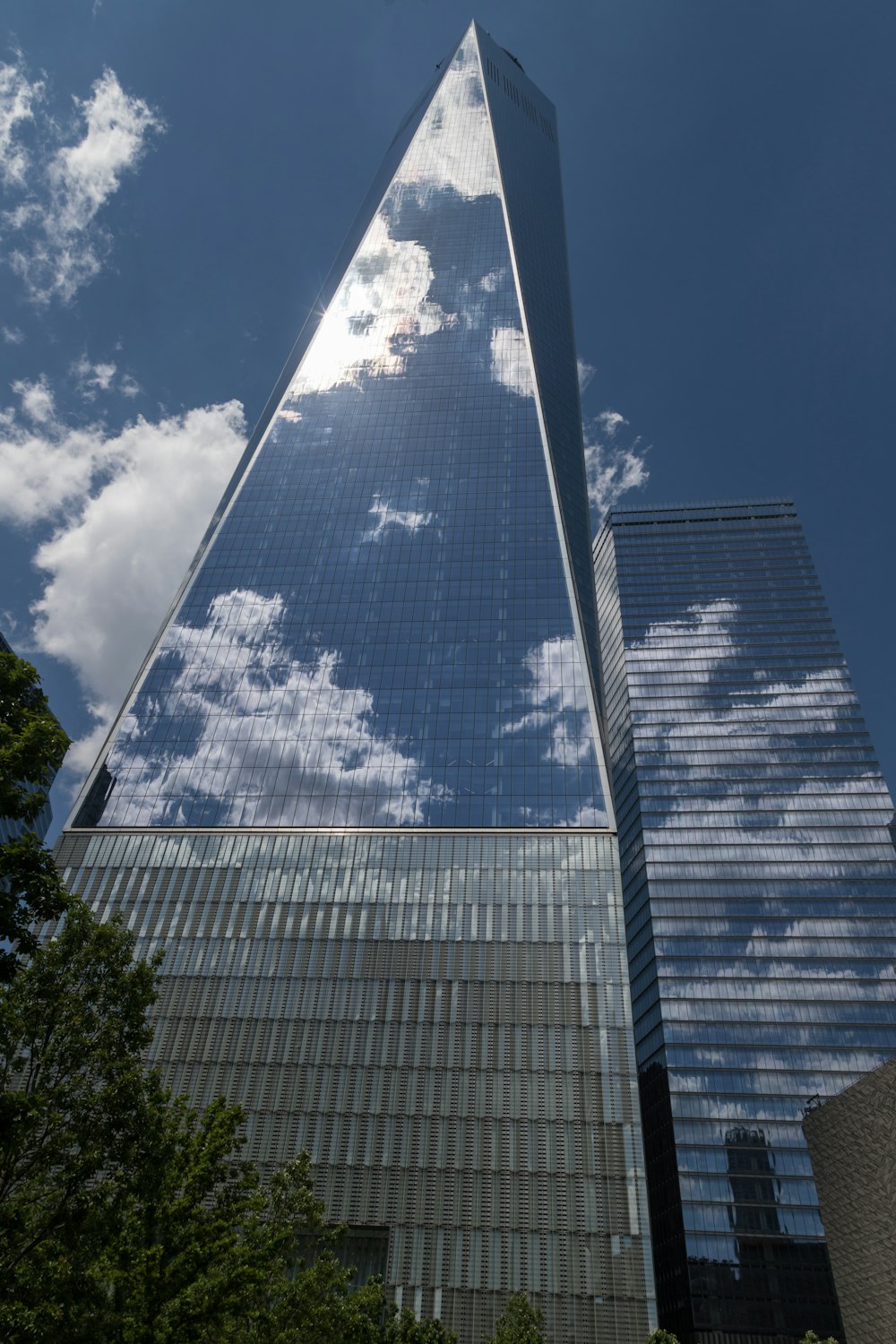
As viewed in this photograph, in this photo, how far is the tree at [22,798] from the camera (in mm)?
14844

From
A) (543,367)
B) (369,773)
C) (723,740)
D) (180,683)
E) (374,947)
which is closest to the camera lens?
(374,947)

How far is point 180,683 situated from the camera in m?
76.5

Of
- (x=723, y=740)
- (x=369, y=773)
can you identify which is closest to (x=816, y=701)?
(x=723, y=740)

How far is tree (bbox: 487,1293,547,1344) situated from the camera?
3500 centimetres

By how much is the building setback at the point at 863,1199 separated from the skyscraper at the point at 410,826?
10.1 meters

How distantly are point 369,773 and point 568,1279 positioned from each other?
35.8 m

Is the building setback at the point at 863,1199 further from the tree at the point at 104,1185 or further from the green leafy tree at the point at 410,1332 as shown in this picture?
the tree at the point at 104,1185

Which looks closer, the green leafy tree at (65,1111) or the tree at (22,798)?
the tree at (22,798)

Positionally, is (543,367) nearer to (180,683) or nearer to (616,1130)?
(180,683)

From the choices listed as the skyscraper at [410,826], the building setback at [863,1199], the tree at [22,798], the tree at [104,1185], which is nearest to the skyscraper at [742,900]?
the skyscraper at [410,826]

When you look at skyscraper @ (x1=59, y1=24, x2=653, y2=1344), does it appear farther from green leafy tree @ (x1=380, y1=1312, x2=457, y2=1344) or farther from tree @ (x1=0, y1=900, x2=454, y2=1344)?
tree @ (x1=0, y1=900, x2=454, y2=1344)

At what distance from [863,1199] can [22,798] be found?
45.3 m

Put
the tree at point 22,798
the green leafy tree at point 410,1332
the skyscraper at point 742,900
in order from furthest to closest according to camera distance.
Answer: the skyscraper at point 742,900 → the green leafy tree at point 410,1332 → the tree at point 22,798

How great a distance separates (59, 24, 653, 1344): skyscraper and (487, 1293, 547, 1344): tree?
9.28m
